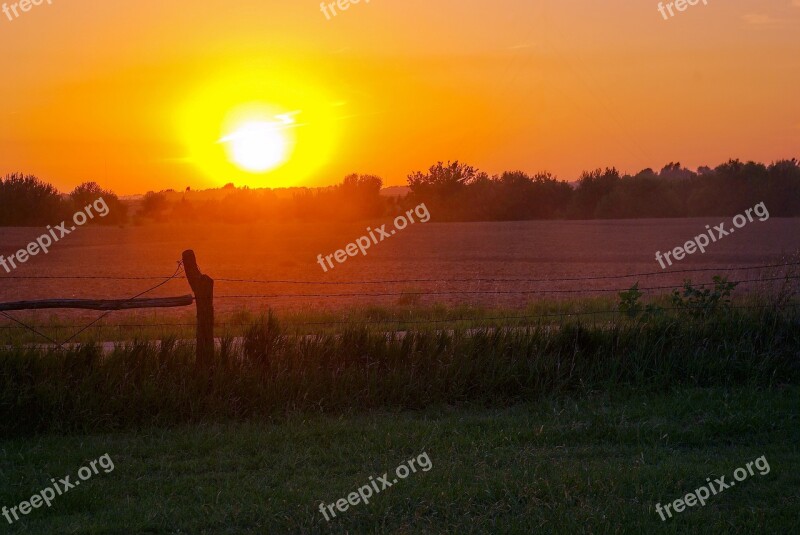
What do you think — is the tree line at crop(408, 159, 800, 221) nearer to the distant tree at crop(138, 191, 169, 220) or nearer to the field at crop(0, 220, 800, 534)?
the distant tree at crop(138, 191, 169, 220)

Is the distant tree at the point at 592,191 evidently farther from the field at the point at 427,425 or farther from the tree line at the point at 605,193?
the field at the point at 427,425

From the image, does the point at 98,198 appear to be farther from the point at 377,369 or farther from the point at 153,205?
the point at 377,369

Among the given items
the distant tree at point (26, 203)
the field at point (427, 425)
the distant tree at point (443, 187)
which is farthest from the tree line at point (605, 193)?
the field at point (427, 425)

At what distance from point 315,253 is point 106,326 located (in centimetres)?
2588

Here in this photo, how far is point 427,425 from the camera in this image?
8781 mm

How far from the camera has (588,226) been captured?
56.6 metres

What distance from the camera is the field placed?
6.49m

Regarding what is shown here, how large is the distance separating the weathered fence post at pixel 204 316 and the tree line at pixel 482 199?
176 feet

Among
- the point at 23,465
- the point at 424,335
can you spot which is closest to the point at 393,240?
the point at 424,335

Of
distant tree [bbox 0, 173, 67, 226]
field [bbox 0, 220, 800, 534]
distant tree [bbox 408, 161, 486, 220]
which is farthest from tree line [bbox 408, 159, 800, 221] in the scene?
field [bbox 0, 220, 800, 534]

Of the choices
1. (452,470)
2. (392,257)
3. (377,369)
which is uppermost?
(392,257)

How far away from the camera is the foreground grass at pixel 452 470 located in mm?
6320

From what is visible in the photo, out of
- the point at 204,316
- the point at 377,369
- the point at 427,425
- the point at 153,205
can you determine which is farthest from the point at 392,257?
the point at 153,205

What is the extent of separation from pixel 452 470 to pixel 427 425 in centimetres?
145
